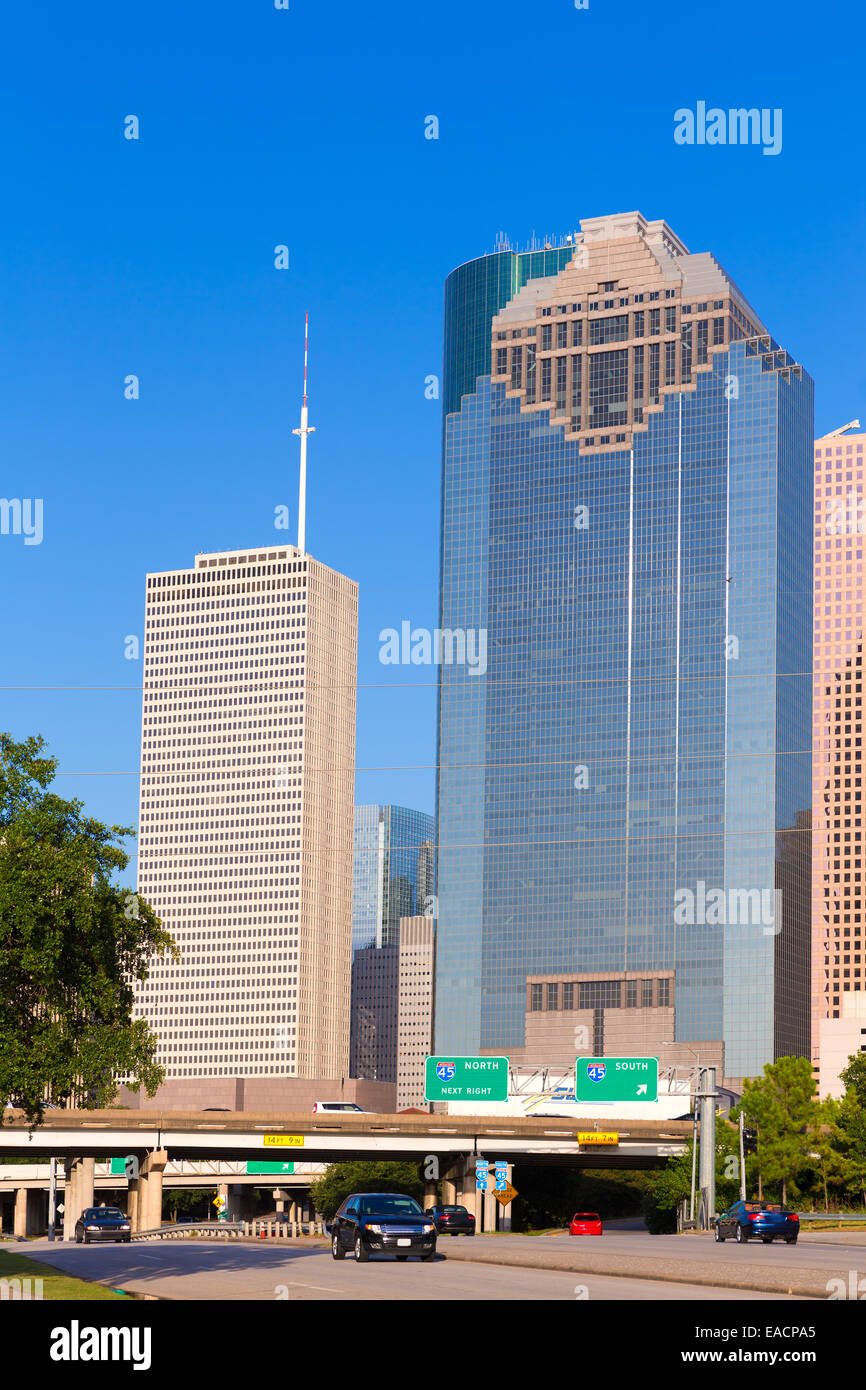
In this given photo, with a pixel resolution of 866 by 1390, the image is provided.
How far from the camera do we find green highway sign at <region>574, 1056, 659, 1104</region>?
102625mm

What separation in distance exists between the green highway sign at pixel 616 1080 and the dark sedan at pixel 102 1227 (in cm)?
4092

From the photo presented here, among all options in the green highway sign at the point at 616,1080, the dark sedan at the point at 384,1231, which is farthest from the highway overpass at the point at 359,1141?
the dark sedan at the point at 384,1231

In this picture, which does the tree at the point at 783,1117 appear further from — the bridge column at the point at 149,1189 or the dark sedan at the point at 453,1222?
the bridge column at the point at 149,1189

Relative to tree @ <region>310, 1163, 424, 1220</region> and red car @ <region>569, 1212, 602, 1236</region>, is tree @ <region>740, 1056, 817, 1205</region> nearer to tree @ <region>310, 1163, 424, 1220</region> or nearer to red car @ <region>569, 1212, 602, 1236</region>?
red car @ <region>569, 1212, 602, 1236</region>

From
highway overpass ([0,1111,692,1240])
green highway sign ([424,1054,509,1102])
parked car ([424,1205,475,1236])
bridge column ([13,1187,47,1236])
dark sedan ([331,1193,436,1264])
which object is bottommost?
bridge column ([13,1187,47,1236])

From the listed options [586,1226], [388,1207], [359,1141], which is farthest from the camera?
[359,1141]

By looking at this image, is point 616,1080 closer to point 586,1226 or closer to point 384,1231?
point 586,1226

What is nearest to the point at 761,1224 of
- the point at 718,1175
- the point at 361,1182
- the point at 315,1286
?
the point at 315,1286

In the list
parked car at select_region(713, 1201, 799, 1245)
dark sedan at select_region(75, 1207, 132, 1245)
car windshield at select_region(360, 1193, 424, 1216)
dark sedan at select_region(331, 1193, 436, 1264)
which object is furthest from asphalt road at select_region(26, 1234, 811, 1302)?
dark sedan at select_region(75, 1207, 132, 1245)

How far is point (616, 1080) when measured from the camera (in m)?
104

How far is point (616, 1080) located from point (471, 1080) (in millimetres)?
9060

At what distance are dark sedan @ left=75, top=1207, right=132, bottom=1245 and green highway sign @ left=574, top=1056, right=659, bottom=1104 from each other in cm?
4092
